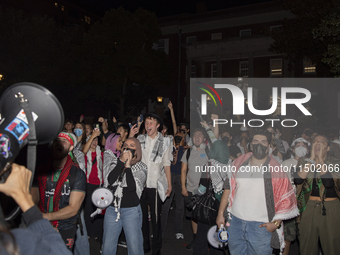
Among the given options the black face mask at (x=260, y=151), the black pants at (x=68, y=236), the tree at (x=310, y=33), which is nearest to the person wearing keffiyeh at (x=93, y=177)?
the black pants at (x=68, y=236)

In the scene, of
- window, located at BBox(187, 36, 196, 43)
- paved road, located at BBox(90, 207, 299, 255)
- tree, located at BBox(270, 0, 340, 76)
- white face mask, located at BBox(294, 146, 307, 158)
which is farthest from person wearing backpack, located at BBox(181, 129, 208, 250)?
window, located at BBox(187, 36, 196, 43)

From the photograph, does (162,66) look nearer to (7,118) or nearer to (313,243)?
(313,243)

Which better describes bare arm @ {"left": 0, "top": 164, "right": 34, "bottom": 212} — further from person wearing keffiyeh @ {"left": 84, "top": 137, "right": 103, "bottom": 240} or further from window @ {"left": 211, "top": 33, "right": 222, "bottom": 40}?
window @ {"left": 211, "top": 33, "right": 222, "bottom": 40}

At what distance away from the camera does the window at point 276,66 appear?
3081 centimetres

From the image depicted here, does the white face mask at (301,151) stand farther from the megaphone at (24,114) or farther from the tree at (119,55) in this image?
the tree at (119,55)

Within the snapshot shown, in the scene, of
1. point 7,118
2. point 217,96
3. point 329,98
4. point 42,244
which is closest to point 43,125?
point 7,118

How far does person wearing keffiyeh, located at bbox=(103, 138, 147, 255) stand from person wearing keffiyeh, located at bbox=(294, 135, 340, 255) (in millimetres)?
2417

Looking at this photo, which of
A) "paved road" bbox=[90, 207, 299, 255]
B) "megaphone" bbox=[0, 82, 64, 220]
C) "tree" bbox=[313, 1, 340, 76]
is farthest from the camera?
"tree" bbox=[313, 1, 340, 76]

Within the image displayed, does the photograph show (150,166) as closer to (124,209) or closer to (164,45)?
(124,209)

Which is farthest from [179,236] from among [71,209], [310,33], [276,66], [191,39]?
[191,39]

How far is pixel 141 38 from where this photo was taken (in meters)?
27.8

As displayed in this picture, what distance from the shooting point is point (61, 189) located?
10.6 feet

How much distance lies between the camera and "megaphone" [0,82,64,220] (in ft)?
4.99

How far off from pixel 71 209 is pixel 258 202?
219cm
